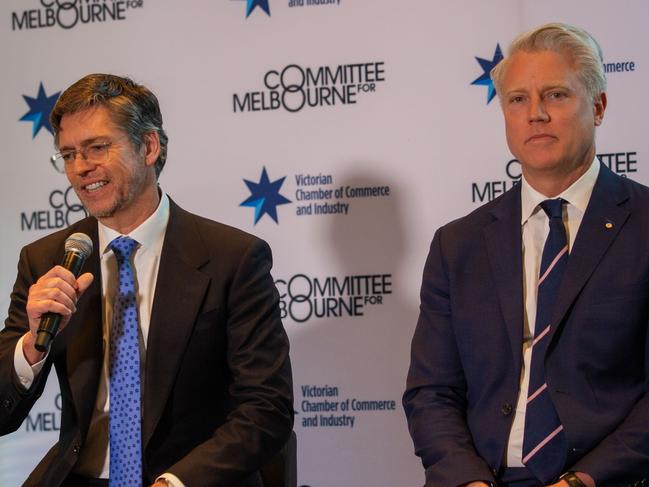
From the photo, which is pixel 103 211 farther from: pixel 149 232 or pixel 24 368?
pixel 24 368

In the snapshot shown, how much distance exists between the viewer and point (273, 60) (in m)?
4.11

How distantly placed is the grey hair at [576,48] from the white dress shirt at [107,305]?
1.34m

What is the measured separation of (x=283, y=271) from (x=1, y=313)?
1.42m

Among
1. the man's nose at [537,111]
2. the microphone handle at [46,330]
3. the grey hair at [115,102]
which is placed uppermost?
the grey hair at [115,102]

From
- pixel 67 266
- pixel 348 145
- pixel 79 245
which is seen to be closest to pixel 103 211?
pixel 79 245

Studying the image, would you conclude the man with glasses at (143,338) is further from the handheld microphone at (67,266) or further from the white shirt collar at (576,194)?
the white shirt collar at (576,194)

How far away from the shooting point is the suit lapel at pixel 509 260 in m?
2.75

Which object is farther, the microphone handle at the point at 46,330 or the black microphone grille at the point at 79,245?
the black microphone grille at the point at 79,245

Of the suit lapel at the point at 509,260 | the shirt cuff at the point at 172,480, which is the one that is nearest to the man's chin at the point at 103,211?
the shirt cuff at the point at 172,480

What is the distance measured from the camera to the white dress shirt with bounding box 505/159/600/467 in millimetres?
2715

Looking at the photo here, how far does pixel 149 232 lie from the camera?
10.3 ft

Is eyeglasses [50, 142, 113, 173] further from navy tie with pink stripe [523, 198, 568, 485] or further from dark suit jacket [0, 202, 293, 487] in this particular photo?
navy tie with pink stripe [523, 198, 568, 485]

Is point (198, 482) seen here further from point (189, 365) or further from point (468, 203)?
point (468, 203)

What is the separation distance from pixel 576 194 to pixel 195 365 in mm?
1300
